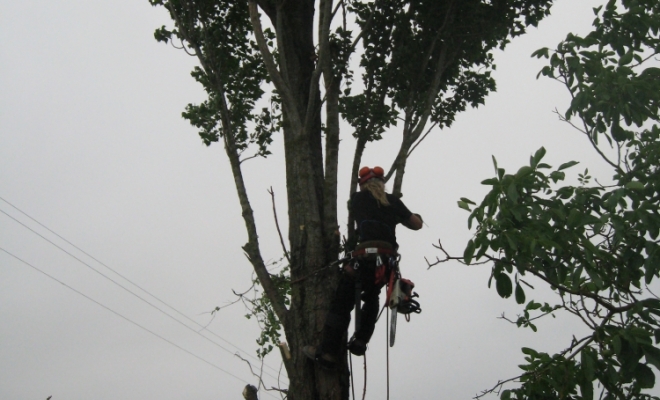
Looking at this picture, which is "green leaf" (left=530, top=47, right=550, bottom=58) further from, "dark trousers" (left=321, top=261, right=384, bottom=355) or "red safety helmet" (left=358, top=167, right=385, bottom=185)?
"dark trousers" (left=321, top=261, right=384, bottom=355)

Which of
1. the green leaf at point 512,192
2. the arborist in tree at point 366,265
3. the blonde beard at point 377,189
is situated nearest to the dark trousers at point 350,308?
the arborist in tree at point 366,265

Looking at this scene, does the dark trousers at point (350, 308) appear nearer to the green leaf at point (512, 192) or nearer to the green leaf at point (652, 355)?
the green leaf at point (512, 192)

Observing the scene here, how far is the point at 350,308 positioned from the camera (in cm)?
530

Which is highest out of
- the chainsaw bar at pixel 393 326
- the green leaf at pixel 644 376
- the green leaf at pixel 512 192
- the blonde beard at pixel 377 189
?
the blonde beard at pixel 377 189

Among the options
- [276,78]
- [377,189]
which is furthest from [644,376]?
[276,78]

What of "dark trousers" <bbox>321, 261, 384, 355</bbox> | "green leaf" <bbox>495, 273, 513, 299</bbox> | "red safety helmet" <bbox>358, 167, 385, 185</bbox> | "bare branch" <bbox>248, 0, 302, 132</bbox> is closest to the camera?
"green leaf" <bbox>495, 273, 513, 299</bbox>

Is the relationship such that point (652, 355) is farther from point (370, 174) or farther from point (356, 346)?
point (370, 174)

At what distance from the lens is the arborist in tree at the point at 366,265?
16.9 feet

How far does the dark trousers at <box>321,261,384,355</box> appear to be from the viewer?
16.8ft

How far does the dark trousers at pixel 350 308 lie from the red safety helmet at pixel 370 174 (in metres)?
0.74

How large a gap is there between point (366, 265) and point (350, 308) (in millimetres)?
358

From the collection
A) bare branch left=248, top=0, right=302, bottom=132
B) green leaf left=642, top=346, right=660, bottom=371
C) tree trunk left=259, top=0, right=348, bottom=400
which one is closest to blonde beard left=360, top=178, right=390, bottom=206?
tree trunk left=259, top=0, right=348, bottom=400

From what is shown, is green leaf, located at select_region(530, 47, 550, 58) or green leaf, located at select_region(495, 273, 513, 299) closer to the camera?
green leaf, located at select_region(495, 273, 513, 299)

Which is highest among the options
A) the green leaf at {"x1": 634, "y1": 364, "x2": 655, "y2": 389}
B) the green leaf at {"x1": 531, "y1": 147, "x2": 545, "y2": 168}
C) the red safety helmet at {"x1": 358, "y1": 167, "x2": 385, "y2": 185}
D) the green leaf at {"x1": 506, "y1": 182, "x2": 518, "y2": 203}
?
the red safety helmet at {"x1": 358, "y1": 167, "x2": 385, "y2": 185}
